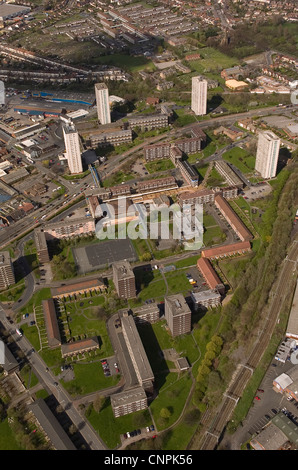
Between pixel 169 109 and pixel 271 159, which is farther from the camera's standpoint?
pixel 169 109

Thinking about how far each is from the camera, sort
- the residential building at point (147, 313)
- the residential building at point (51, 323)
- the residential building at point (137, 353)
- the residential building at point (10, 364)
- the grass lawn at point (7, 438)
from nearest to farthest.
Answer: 1. the grass lawn at point (7, 438)
2. the residential building at point (137, 353)
3. the residential building at point (10, 364)
4. the residential building at point (51, 323)
5. the residential building at point (147, 313)

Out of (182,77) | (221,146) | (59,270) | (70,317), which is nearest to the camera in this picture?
(70,317)

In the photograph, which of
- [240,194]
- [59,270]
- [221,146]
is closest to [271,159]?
[240,194]

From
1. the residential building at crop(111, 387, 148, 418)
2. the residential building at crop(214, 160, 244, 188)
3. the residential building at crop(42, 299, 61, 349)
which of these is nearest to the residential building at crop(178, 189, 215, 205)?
the residential building at crop(214, 160, 244, 188)

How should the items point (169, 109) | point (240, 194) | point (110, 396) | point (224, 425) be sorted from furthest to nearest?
point (169, 109), point (240, 194), point (110, 396), point (224, 425)

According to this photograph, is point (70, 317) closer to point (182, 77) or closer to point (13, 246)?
point (13, 246)

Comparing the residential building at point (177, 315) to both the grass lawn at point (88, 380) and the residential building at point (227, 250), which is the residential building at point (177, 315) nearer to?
the grass lawn at point (88, 380)

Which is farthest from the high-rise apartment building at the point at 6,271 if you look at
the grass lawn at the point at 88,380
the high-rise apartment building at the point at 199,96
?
the high-rise apartment building at the point at 199,96
